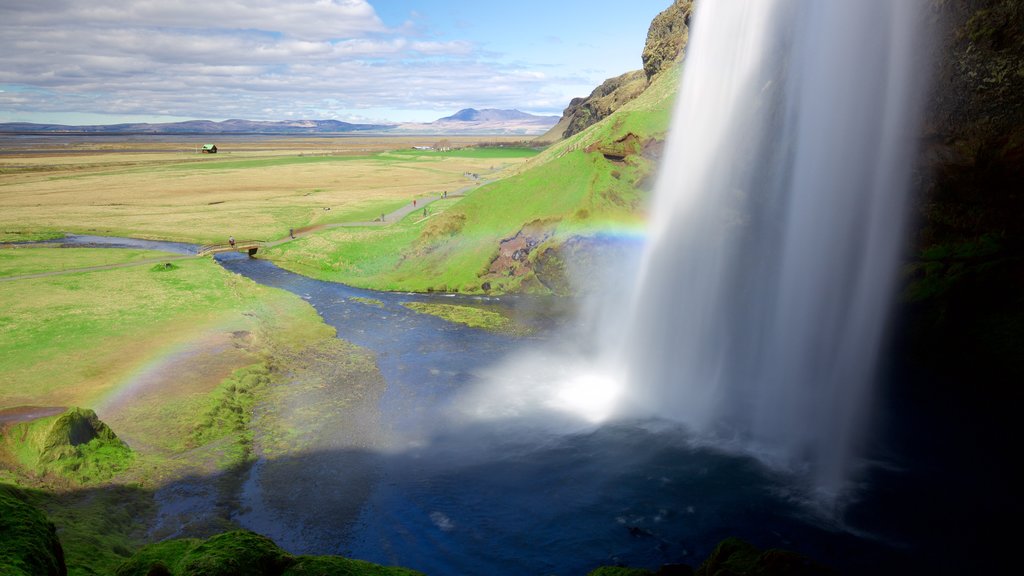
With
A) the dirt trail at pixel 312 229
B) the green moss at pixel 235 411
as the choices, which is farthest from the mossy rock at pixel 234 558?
the dirt trail at pixel 312 229

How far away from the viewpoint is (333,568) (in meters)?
10.5

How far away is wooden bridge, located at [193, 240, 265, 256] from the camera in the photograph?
2680 inches

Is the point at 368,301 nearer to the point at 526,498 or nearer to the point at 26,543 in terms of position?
the point at 526,498

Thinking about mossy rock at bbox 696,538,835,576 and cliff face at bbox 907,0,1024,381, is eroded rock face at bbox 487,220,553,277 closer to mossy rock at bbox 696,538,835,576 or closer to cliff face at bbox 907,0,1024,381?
cliff face at bbox 907,0,1024,381

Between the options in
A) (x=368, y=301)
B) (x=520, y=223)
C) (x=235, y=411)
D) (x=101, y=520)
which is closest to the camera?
(x=101, y=520)

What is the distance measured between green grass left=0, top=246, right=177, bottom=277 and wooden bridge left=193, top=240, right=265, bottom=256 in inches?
164

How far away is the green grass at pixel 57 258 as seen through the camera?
56031 mm

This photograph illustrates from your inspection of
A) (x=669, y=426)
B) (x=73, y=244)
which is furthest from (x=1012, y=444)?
(x=73, y=244)

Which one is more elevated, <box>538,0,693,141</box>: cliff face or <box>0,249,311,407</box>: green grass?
Result: <box>538,0,693,141</box>: cliff face

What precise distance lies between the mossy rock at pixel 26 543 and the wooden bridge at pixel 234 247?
2446 inches

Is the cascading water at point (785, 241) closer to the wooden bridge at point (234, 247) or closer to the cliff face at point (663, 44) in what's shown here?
the cliff face at point (663, 44)

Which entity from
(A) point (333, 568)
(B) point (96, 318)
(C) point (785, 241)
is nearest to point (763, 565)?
(A) point (333, 568)

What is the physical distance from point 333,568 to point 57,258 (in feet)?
216

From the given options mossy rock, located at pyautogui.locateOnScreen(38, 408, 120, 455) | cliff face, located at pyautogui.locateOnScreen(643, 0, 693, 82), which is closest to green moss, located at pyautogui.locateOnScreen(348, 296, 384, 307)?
mossy rock, located at pyautogui.locateOnScreen(38, 408, 120, 455)
